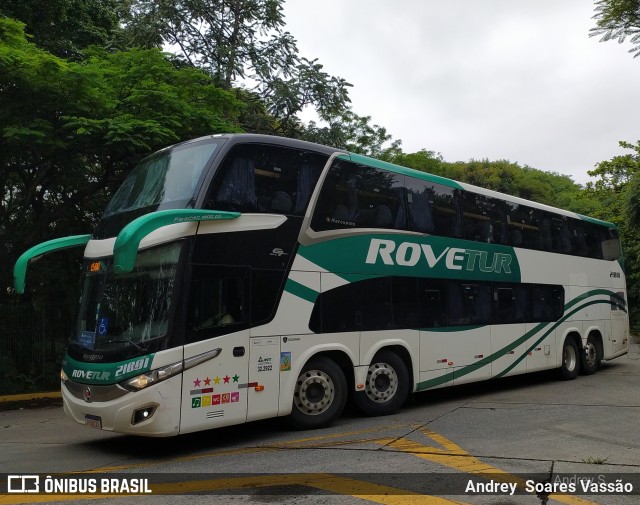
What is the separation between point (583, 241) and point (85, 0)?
1585 cm

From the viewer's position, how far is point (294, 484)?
19.9 feet

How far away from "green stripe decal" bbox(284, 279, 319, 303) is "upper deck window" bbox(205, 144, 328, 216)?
1029mm

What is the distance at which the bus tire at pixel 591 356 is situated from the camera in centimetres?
Answer: 1580

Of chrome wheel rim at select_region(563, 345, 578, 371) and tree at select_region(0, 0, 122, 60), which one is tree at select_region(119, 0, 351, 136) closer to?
tree at select_region(0, 0, 122, 60)

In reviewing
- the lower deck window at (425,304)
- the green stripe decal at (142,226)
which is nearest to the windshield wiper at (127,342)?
the green stripe decal at (142,226)

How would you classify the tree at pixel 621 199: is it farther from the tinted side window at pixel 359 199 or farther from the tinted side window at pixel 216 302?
the tinted side window at pixel 216 302

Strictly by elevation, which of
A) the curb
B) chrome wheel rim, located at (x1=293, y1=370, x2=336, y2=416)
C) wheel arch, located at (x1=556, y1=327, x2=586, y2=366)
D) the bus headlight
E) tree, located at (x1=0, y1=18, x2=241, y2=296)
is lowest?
the curb

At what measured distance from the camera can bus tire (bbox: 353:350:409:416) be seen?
999cm

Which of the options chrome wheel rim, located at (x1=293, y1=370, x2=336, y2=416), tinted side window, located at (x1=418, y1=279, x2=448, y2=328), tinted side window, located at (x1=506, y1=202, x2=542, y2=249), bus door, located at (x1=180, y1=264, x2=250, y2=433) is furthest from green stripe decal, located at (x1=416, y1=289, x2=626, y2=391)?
bus door, located at (x1=180, y1=264, x2=250, y2=433)

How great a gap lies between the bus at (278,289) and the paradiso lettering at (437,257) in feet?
0.12

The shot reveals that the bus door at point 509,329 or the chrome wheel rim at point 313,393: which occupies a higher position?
the bus door at point 509,329

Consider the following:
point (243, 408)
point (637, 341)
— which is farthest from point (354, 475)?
point (637, 341)

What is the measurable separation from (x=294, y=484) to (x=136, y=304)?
299cm

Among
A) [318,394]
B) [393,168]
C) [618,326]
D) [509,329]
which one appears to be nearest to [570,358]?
[618,326]
